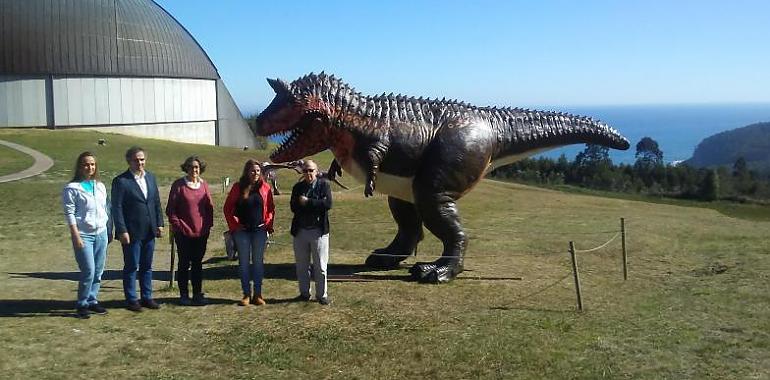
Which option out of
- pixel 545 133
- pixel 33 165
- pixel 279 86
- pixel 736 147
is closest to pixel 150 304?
pixel 279 86

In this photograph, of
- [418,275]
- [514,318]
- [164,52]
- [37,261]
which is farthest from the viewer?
[164,52]

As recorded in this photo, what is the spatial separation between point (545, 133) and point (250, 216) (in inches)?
180

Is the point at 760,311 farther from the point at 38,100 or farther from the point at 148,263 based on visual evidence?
the point at 38,100

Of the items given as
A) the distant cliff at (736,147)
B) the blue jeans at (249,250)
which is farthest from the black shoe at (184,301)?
the distant cliff at (736,147)

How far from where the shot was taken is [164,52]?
40625 mm

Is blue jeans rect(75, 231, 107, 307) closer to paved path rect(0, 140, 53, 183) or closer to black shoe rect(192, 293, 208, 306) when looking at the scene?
black shoe rect(192, 293, 208, 306)

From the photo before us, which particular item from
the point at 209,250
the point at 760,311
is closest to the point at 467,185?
the point at 760,311

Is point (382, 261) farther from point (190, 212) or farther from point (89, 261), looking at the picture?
point (89, 261)

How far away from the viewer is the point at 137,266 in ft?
22.0

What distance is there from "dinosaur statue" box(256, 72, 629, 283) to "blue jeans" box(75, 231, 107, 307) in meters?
2.78

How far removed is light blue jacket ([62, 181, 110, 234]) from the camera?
6094 millimetres

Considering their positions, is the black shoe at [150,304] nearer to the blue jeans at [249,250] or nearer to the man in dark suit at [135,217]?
the man in dark suit at [135,217]

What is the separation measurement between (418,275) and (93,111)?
33941mm

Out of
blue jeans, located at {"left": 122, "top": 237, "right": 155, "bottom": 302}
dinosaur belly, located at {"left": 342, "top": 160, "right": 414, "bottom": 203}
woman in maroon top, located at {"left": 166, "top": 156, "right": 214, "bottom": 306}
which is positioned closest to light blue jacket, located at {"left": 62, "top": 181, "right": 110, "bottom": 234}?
blue jeans, located at {"left": 122, "top": 237, "right": 155, "bottom": 302}
